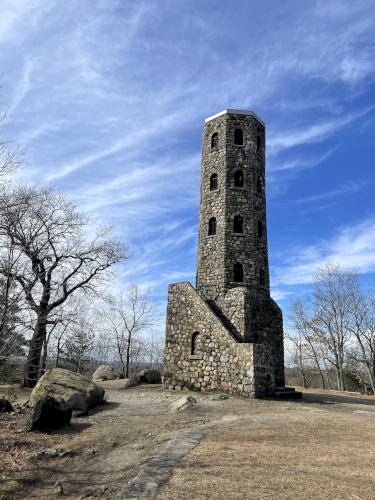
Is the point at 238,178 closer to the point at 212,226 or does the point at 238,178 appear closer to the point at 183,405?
the point at 212,226

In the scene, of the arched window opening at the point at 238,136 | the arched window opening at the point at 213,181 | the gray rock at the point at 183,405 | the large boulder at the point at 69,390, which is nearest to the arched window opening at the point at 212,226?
the arched window opening at the point at 213,181

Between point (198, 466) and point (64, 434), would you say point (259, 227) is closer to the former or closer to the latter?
point (64, 434)

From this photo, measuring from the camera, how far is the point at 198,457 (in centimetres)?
639

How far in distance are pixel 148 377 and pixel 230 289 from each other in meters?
7.14

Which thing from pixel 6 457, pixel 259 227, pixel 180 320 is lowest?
pixel 6 457

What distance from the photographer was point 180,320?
63.4 ft

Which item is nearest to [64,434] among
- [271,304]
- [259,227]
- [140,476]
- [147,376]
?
[140,476]

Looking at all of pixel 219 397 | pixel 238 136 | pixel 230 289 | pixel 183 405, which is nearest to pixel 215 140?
pixel 238 136

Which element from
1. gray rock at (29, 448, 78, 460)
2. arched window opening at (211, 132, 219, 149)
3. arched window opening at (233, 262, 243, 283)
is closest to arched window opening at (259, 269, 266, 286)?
arched window opening at (233, 262, 243, 283)

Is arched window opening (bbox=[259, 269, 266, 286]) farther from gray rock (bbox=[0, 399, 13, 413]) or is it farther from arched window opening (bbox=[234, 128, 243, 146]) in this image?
gray rock (bbox=[0, 399, 13, 413])

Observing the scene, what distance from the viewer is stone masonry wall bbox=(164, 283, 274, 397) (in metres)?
15.7

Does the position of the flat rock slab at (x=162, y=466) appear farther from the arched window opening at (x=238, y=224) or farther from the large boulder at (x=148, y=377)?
the arched window opening at (x=238, y=224)

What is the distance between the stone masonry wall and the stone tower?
0.04 meters

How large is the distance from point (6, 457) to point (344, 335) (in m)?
31.9
